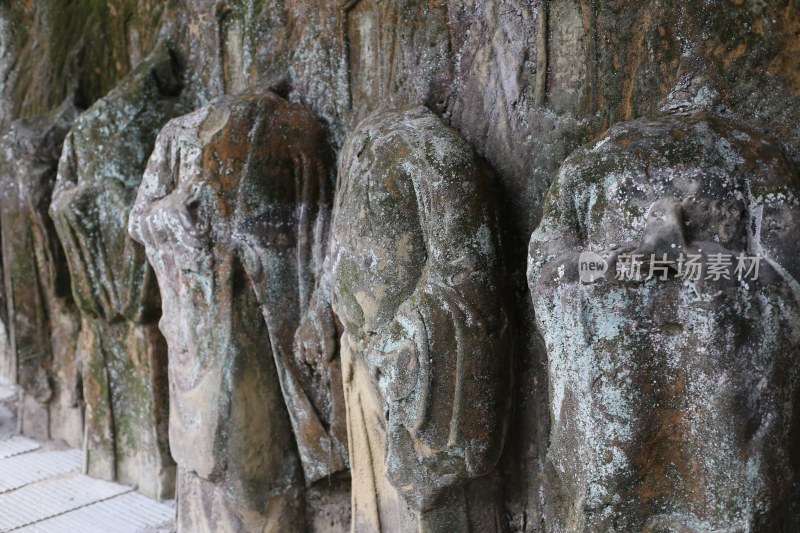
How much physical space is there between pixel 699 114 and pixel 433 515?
132 centimetres

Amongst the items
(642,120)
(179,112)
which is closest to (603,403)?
(642,120)

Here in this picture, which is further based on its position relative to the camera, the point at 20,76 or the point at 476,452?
the point at 20,76

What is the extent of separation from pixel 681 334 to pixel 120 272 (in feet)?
9.04

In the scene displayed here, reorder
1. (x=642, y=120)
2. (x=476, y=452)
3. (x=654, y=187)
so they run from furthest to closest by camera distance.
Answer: (x=476, y=452) < (x=642, y=120) < (x=654, y=187)

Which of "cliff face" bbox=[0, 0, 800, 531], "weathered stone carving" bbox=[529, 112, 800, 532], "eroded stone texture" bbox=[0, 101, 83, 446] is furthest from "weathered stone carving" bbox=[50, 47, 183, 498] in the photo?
"weathered stone carving" bbox=[529, 112, 800, 532]

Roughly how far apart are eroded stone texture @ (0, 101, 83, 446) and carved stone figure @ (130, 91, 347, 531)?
1612 millimetres

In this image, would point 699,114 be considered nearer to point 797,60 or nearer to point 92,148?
point 797,60

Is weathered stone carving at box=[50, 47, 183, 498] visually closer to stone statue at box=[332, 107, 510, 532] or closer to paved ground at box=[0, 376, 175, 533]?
paved ground at box=[0, 376, 175, 533]

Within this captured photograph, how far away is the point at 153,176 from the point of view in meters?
3.21

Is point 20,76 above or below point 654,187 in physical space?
above

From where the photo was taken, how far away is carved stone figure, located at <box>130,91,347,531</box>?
3.02 meters

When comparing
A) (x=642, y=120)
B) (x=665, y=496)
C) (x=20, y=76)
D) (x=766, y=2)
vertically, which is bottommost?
(x=665, y=496)

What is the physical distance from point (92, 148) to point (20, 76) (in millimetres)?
1556

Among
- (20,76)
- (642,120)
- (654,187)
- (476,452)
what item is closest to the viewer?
(654,187)
